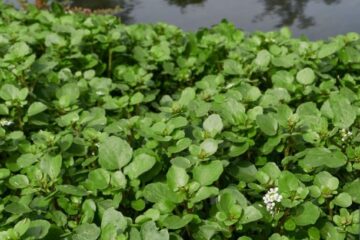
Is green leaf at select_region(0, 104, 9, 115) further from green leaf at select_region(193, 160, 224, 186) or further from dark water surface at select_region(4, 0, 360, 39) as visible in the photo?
dark water surface at select_region(4, 0, 360, 39)

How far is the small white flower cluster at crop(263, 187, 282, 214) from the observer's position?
1.38 metres

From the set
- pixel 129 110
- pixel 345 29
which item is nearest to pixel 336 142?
pixel 129 110

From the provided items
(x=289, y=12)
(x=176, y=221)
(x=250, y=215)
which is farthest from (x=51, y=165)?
(x=289, y=12)

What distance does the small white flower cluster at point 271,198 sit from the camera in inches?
54.2

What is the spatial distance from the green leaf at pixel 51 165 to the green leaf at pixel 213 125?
1.54 ft

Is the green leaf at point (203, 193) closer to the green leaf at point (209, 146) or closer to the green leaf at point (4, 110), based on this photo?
the green leaf at point (209, 146)

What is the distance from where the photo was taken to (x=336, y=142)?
1594 millimetres

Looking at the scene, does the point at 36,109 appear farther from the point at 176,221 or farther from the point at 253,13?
the point at 253,13

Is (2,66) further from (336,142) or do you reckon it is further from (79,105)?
(336,142)

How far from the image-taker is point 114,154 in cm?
152

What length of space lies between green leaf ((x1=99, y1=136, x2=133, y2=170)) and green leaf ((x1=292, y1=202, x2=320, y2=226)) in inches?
20.0

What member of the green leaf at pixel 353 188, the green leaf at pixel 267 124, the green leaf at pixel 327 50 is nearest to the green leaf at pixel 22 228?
the green leaf at pixel 267 124

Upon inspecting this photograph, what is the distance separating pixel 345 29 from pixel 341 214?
588cm

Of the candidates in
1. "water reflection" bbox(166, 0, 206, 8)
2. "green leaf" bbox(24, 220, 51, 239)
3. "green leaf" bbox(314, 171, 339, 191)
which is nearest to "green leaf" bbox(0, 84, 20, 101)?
"green leaf" bbox(24, 220, 51, 239)
